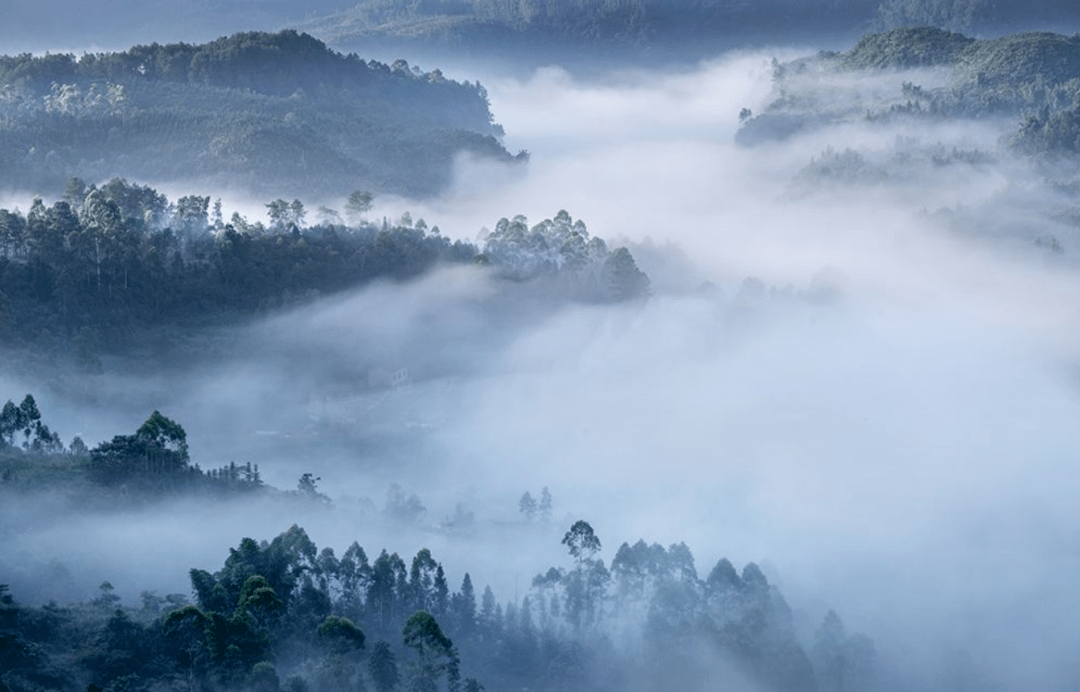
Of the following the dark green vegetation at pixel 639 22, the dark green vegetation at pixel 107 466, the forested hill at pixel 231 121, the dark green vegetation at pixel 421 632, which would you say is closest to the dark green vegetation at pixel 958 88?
the dark green vegetation at pixel 639 22

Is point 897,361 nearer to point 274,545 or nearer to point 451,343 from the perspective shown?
point 451,343

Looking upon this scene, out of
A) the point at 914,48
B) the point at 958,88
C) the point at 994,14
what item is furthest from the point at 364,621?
the point at 994,14

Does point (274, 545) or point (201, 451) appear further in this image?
point (201, 451)

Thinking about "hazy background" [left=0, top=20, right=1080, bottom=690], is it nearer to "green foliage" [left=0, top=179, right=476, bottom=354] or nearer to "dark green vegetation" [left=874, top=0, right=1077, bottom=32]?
"green foliage" [left=0, top=179, right=476, bottom=354]

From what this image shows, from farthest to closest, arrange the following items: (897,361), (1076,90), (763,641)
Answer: (1076,90), (897,361), (763,641)

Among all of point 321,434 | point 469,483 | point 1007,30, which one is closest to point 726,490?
point 469,483

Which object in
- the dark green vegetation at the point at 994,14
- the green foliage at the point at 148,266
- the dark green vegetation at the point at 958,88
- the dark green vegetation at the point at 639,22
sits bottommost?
the green foliage at the point at 148,266

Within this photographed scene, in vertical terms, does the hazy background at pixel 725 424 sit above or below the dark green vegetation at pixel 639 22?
below

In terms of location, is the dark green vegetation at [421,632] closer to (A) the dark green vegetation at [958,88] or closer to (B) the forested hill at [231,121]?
(B) the forested hill at [231,121]
